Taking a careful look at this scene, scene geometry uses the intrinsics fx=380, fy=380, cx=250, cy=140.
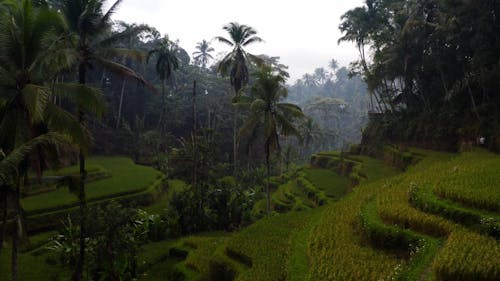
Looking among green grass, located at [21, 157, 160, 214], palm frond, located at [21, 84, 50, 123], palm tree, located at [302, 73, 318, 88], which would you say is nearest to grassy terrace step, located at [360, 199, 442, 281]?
palm frond, located at [21, 84, 50, 123]

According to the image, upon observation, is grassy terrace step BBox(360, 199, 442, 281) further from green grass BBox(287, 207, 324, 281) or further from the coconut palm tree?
the coconut palm tree

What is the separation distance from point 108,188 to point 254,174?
60.4 ft

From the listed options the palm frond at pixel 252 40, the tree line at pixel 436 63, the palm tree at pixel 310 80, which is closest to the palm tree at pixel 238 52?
the palm frond at pixel 252 40

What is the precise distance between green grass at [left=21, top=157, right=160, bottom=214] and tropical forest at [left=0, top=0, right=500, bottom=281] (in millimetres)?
140

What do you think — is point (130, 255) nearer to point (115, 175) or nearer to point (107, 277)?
point (107, 277)

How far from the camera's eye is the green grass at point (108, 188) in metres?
20.0

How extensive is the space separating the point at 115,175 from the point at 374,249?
23.9 metres

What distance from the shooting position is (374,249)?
31.6 ft

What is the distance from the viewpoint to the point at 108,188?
24.7m

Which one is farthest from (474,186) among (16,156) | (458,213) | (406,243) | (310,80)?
(310,80)

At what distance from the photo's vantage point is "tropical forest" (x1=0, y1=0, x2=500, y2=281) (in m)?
9.38

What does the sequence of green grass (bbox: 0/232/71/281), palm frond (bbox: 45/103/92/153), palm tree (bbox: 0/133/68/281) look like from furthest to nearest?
1. green grass (bbox: 0/232/71/281)
2. palm frond (bbox: 45/103/92/153)
3. palm tree (bbox: 0/133/68/281)

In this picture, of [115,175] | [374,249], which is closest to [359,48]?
[115,175]

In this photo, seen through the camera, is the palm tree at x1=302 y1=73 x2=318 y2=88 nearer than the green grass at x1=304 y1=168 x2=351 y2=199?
No
